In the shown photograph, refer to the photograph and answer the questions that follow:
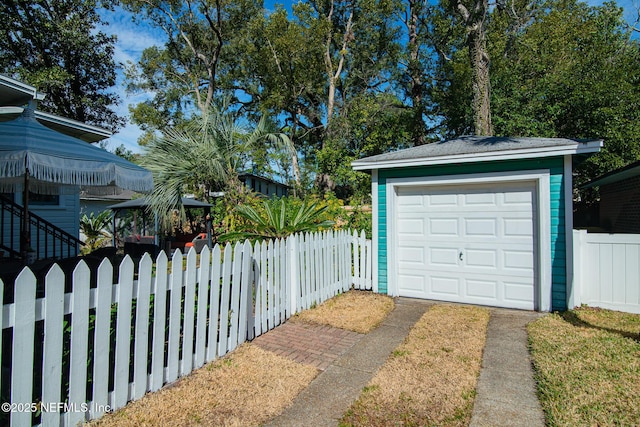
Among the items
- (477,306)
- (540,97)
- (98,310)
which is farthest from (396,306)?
(540,97)

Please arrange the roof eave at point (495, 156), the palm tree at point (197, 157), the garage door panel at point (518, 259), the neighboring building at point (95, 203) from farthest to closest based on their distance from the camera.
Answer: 1. the neighboring building at point (95, 203)
2. the palm tree at point (197, 157)
3. the garage door panel at point (518, 259)
4. the roof eave at point (495, 156)

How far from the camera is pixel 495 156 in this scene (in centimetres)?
571

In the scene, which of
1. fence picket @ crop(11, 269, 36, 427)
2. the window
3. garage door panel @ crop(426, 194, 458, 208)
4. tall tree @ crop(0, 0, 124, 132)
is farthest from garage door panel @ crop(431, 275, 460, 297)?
tall tree @ crop(0, 0, 124, 132)

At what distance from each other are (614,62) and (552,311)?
15097 millimetres

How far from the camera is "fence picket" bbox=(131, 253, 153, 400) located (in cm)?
291

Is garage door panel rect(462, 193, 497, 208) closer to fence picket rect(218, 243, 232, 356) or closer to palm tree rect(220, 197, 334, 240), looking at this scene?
palm tree rect(220, 197, 334, 240)

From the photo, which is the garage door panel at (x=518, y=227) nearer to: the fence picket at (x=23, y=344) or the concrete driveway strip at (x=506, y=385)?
the concrete driveway strip at (x=506, y=385)

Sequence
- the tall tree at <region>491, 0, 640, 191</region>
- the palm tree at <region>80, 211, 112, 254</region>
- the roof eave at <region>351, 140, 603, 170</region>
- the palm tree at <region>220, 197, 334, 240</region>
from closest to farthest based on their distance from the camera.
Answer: the roof eave at <region>351, 140, 603, 170</region>, the palm tree at <region>220, 197, 334, 240</region>, the tall tree at <region>491, 0, 640, 191</region>, the palm tree at <region>80, 211, 112, 254</region>

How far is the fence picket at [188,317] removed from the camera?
3373 millimetres

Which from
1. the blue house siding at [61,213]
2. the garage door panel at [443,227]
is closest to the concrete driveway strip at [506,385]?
the garage door panel at [443,227]

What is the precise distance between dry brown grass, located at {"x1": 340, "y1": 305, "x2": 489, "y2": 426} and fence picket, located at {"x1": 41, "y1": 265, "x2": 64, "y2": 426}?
78.3 inches

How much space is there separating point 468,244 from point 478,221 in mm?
428

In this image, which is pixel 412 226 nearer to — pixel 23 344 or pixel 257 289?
pixel 257 289

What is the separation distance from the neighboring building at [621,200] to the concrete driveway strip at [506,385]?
5.85m
